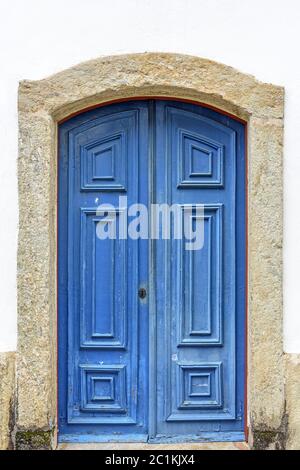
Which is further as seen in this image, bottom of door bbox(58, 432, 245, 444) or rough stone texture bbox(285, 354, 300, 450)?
bottom of door bbox(58, 432, 245, 444)

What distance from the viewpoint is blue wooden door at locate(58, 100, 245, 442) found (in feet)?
15.3

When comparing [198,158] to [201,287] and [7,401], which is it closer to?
[201,287]

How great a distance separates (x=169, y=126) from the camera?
4699mm

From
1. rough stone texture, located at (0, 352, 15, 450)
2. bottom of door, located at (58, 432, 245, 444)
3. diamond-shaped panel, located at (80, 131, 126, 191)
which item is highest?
diamond-shaped panel, located at (80, 131, 126, 191)

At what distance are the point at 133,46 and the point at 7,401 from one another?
2.44 m

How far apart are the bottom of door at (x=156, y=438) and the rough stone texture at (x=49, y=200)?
21 centimetres

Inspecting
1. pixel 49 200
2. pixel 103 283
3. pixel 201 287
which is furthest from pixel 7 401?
pixel 201 287

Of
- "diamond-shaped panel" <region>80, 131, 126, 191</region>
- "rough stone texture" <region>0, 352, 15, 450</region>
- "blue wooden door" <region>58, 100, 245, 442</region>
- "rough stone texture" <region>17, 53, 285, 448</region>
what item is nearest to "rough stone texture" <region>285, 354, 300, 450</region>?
"rough stone texture" <region>17, 53, 285, 448</region>

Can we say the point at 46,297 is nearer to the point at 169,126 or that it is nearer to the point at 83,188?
the point at 83,188

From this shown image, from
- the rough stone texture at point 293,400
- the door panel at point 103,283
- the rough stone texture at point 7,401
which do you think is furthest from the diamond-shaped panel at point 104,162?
the rough stone texture at point 293,400

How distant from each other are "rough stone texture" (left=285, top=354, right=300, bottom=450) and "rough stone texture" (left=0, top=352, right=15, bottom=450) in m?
1.78

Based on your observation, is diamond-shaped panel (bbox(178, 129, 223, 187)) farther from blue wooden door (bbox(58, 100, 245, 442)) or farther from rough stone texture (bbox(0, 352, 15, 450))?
rough stone texture (bbox(0, 352, 15, 450))

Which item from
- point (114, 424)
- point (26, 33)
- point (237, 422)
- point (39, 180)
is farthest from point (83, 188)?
point (237, 422)

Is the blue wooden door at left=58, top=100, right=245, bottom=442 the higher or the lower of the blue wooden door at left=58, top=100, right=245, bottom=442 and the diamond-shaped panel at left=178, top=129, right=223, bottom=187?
the lower
